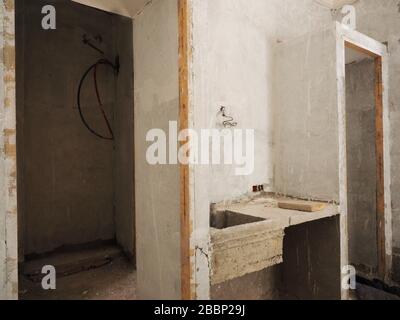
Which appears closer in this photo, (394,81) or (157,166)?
(157,166)

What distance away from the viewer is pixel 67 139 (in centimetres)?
380

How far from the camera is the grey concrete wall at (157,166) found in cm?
157

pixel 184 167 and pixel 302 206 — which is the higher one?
pixel 184 167

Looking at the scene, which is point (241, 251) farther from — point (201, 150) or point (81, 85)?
point (81, 85)

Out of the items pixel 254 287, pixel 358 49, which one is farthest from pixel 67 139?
pixel 358 49

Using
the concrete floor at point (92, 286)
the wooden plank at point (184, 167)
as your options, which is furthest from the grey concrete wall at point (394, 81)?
the concrete floor at point (92, 286)

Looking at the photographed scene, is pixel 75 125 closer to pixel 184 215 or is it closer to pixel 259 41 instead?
pixel 259 41

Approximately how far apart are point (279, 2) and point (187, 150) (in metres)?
2.22

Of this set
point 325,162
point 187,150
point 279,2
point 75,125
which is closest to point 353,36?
point 279,2

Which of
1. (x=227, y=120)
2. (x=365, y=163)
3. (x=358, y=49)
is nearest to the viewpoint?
(x=227, y=120)

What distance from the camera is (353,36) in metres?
2.49

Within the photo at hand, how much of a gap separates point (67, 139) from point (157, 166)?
2.60 meters

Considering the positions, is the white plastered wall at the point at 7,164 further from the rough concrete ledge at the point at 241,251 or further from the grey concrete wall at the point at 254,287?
the grey concrete wall at the point at 254,287
